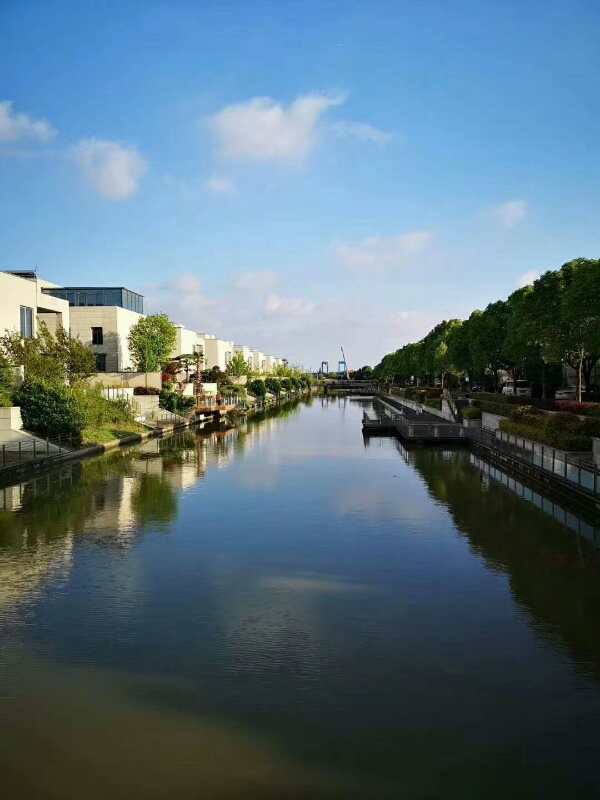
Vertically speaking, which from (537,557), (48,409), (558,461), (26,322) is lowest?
(537,557)

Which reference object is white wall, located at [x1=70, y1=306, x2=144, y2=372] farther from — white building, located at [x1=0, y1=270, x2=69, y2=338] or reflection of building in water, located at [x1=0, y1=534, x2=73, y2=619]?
reflection of building in water, located at [x1=0, y1=534, x2=73, y2=619]

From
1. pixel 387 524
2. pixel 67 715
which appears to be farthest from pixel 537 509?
pixel 67 715

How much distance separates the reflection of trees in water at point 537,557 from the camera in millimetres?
12523

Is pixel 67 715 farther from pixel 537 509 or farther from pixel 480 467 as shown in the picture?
pixel 480 467

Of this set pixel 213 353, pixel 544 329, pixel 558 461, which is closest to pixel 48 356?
pixel 544 329

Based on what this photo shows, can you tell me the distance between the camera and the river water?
26.3ft

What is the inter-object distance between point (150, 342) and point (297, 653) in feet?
202

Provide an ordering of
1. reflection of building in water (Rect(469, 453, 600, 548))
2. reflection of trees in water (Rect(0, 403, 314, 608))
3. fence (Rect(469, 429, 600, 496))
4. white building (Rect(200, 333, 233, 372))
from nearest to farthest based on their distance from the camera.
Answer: reflection of trees in water (Rect(0, 403, 314, 608)) → reflection of building in water (Rect(469, 453, 600, 548)) → fence (Rect(469, 429, 600, 496)) → white building (Rect(200, 333, 233, 372))

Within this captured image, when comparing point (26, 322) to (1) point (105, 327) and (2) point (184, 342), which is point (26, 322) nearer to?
(1) point (105, 327)

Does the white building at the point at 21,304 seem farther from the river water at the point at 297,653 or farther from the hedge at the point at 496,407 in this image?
the hedge at the point at 496,407

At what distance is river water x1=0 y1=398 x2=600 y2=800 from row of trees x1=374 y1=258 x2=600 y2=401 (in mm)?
18554

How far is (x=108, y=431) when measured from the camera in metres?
43.4

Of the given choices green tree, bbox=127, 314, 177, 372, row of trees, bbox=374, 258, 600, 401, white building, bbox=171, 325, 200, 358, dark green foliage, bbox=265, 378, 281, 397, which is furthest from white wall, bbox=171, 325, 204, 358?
row of trees, bbox=374, 258, 600, 401

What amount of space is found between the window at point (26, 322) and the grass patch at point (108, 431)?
8.22m
